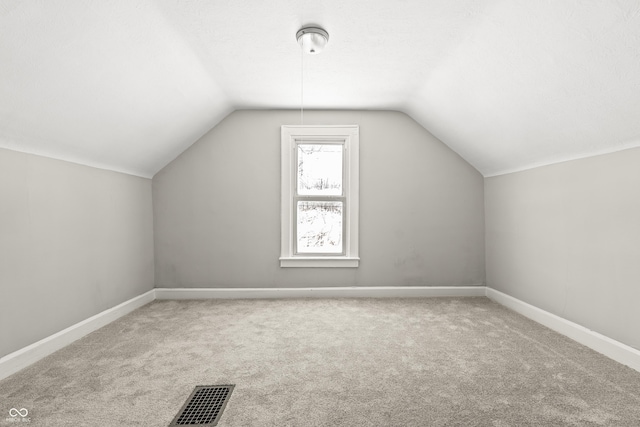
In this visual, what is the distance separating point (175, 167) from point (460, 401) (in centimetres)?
373

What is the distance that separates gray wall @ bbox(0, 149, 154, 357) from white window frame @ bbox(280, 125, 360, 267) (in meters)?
1.69

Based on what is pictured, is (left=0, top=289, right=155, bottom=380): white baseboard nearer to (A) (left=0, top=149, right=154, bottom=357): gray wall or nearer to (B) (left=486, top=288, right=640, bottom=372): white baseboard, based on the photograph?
(A) (left=0, top=149, right=154, bottom=357): gray wall

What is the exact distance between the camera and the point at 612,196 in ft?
7.72

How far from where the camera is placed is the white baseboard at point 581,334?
86.6 inches

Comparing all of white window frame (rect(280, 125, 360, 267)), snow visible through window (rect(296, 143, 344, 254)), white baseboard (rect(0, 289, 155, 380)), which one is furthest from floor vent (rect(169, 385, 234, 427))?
snow visible through window (rect(296, 143, 344, 254))

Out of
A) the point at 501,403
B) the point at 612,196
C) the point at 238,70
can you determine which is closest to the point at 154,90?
the point at 238,70

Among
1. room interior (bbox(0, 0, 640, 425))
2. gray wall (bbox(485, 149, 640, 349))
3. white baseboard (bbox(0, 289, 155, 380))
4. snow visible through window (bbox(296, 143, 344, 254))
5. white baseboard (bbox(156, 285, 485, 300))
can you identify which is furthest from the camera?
snow visible through window (bbox(296, 143, 344, 254))

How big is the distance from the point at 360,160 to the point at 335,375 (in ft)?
8.63

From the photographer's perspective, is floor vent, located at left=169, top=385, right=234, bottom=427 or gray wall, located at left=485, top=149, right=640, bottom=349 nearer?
floor vent, located at left=169, top=385, right=234, bottom=427

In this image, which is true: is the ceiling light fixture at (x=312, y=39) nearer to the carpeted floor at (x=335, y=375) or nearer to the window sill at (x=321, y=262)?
the carpeted floor at (x=335, y=375)

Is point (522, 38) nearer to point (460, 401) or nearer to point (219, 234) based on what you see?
point (460, 401)

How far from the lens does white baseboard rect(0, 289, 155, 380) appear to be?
Result: 2.13m

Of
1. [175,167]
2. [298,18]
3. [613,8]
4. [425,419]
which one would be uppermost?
[298,18]

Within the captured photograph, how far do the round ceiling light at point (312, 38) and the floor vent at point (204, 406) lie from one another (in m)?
2.34
